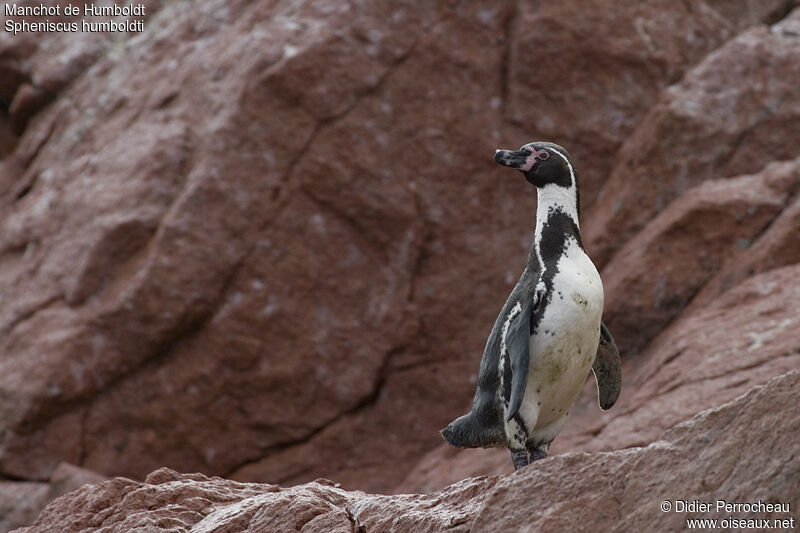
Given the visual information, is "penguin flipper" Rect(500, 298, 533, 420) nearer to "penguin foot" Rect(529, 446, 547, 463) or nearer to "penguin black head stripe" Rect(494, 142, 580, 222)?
"penguin foot" Rect(529, 446, 547, 463)

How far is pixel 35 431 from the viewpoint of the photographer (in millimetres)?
10648

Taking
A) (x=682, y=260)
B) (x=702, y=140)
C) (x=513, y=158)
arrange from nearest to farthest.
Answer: (x=513, y=158)
(x=682, y=260)
(x=702, y=140)

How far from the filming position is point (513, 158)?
19.2ft

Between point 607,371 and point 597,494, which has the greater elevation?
point 597,494

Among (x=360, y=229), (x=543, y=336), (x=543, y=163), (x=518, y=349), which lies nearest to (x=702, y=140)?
(x=360, y=229)

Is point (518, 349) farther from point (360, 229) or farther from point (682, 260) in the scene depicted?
point (360, 229)

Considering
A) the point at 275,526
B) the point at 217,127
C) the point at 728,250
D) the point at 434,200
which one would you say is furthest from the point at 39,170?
the point at 275,526

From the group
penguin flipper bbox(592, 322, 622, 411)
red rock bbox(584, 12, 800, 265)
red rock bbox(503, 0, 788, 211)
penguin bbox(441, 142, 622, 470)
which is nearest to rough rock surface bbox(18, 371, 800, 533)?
penguin bbox(441, 142, 622, 470)

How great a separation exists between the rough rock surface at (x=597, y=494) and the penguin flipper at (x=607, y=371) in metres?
1.33

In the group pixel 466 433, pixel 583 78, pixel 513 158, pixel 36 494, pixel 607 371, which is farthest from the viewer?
pixel 583 78

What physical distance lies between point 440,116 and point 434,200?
0.83 meters

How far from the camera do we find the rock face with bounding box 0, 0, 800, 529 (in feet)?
34.6

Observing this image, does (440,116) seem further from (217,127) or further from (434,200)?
(217,127)

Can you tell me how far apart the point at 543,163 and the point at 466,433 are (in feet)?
4.68
